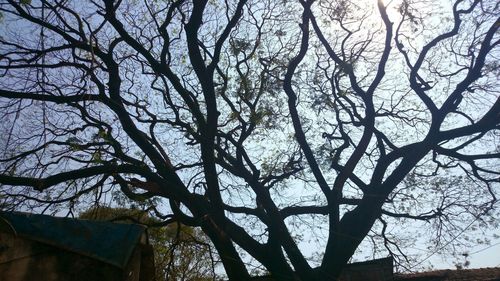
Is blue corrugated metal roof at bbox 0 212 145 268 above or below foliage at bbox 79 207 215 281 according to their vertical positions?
below

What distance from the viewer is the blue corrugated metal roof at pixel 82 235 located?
4.46 metres

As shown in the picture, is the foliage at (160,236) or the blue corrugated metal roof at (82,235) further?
the foliage at (160,236)

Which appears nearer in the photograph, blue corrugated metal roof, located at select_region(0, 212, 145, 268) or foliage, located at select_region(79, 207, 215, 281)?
blue corrugated metal roof, located at select_region(0, 212, 145, 268)

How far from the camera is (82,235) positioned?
462 centimetres

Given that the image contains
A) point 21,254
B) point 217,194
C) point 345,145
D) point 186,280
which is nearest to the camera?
point 21,254

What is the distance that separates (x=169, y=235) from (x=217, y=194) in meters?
2.29

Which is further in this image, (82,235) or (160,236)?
(160,236)

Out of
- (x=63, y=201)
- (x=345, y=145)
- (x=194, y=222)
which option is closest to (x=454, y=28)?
(x=345, y=145)

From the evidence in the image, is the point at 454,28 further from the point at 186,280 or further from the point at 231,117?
the point at 186,280

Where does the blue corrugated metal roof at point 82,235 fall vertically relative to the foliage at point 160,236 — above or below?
below

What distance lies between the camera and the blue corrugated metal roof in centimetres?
446

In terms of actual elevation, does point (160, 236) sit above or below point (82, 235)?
above

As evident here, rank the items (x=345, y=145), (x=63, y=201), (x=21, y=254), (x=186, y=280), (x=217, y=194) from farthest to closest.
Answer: (x=186, y=280)
(x=345, y=145)
(x=63, y=201)
(x=217, y=194)
(x=21, y=254)

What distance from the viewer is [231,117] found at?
10.1m
